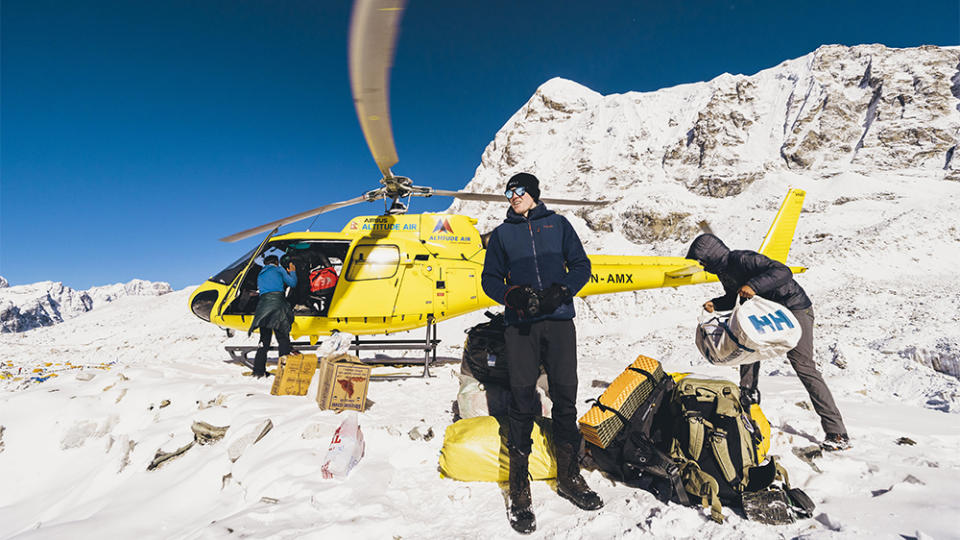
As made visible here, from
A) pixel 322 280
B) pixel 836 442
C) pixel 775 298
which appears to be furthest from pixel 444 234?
pixel 836 442

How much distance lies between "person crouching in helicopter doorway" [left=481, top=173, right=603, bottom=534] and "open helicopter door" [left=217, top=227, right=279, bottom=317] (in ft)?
15.5

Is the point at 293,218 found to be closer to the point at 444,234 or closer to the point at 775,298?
the point at 444,234

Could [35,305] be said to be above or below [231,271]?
Result: below

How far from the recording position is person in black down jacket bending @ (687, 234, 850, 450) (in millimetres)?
2908

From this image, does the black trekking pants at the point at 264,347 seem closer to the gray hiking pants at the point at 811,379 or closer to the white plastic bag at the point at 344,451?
the white plastic bag at the point at 344,451

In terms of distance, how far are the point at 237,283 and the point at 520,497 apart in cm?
563

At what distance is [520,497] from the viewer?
2.26 meters

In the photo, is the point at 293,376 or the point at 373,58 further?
the point at 293,376

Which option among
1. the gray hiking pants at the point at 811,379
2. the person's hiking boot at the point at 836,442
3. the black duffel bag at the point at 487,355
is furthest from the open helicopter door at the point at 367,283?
the person's hiking boot at the point at 836,442

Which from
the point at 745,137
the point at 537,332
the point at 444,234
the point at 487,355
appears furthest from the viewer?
the point at 745,137

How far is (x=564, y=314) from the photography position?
2400 mm

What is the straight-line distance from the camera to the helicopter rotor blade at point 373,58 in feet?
6.39

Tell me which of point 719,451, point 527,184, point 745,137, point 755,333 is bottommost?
point 719,451

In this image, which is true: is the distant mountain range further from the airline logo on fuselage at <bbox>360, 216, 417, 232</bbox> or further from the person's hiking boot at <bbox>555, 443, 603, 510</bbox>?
the person's hiking boot at <bbox>555, 443, 603, 510</bbox>
